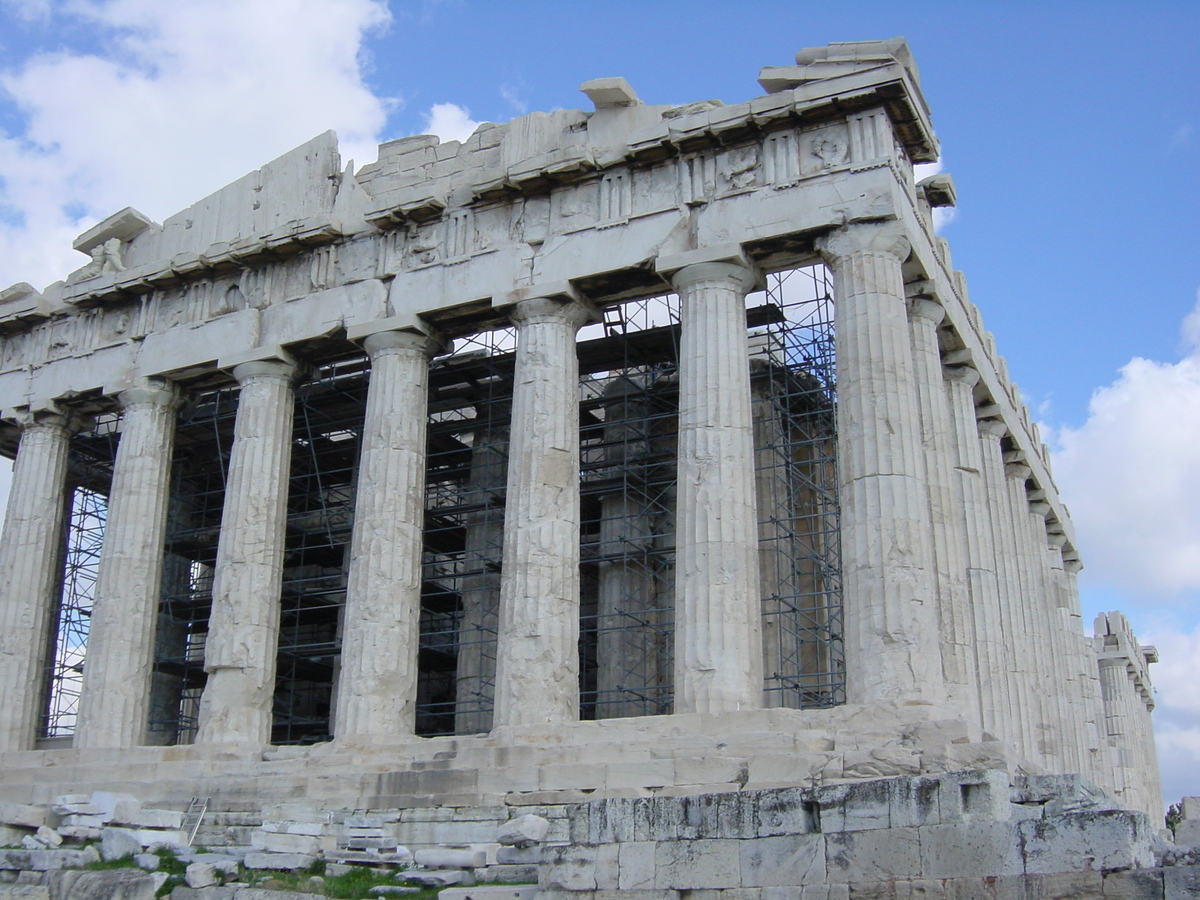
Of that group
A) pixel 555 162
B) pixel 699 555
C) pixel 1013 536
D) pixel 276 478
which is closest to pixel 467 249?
pixel 555 162

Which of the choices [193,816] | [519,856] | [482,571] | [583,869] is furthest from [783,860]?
[482,571]

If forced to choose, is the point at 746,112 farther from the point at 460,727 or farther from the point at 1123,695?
the point at 1123,695

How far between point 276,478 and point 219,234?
551 cm

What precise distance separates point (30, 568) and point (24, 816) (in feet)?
27.6

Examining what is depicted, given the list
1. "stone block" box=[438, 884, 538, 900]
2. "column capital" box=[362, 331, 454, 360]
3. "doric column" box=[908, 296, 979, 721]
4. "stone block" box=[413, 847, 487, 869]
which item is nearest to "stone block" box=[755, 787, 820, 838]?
"stone block" box=[438, 884, 538, 900]

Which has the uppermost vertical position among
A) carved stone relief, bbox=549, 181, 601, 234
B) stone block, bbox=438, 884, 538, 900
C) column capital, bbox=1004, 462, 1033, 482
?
carved stone relief, bbox=549, 181, 601, 234

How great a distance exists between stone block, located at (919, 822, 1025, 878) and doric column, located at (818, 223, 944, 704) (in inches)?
254

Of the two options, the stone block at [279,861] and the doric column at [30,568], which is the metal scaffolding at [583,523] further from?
the stone block at [279,861]

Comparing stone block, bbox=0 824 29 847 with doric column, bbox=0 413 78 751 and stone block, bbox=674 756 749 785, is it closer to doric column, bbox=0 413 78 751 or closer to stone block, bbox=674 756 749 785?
doric column, bbox=0 413 78 751

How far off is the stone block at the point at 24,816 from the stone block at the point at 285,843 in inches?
163

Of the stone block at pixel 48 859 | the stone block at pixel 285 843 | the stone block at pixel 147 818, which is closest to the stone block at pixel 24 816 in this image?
the stone block at pixel 147 818

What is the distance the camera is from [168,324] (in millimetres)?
25438

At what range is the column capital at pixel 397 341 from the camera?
74.9 ft

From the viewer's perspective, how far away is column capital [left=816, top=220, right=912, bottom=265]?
1970 centimetres
